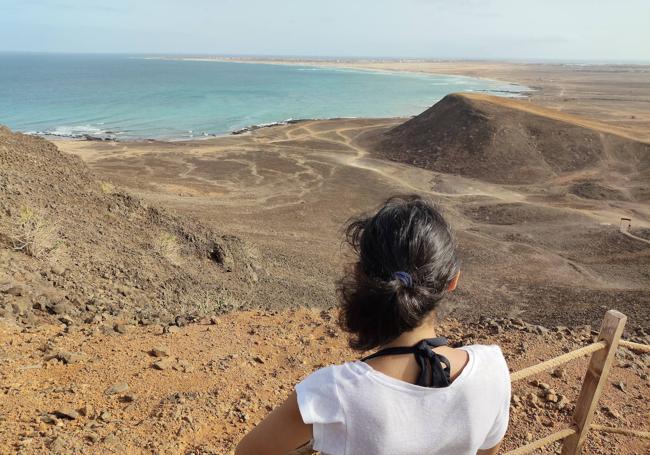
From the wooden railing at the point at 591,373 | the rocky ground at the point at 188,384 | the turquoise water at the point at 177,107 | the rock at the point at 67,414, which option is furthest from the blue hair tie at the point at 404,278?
the turquoise water at the point at 177,107

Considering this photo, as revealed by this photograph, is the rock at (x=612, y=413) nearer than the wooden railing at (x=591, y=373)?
No

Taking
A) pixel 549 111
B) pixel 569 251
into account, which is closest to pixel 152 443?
pixel 569 251

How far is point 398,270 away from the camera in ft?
5.19

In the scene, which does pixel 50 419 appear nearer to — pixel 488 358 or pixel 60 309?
pixel 60 309

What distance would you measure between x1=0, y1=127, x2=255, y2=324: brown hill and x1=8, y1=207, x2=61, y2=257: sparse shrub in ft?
0.05

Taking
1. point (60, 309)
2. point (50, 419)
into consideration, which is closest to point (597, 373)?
point (50, 419)

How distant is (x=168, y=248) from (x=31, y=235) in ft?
9.01

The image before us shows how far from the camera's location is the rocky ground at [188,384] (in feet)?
13.1

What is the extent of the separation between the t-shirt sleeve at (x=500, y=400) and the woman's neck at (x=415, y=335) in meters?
0.26

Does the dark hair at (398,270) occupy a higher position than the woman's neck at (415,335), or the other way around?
the dark hair at (398,270)

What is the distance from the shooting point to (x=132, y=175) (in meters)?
25.5

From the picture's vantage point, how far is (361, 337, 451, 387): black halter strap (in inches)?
59.1

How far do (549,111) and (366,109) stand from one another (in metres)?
32.1

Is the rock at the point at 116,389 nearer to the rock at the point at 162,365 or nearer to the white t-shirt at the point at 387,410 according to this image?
the rock at the point at 162,365
